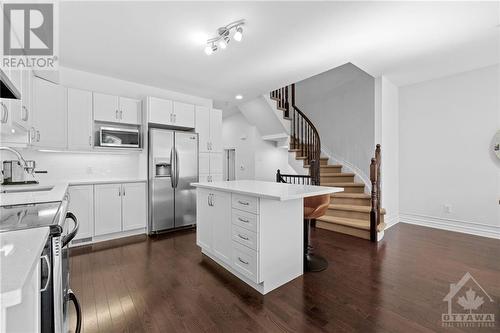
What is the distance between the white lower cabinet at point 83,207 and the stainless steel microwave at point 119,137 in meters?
0.73

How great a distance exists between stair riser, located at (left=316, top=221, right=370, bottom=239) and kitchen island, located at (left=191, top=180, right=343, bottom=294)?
67.9 inches

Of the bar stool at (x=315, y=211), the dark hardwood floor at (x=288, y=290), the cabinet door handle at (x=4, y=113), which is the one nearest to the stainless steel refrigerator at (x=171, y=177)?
the dark hardwood floor at (x=288, y=290)

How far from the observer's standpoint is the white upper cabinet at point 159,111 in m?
3.87

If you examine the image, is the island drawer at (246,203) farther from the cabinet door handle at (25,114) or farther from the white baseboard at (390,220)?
the white baseboard at (390,220)

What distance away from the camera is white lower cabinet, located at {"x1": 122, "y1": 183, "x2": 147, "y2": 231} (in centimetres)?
364

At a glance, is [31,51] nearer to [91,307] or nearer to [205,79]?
[205,79]

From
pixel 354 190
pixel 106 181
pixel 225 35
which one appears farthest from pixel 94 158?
pixel 354 190

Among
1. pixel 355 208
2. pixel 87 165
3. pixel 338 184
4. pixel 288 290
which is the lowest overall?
pixel 288 290

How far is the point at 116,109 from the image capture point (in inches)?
145

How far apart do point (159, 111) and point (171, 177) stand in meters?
1.19

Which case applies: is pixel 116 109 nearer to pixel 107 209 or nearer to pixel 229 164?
pixel 107 209

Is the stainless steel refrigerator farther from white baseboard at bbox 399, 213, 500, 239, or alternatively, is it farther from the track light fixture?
white baseboard at bbox 399, 213, 500, 239

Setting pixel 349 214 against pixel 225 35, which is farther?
pixel 349 214

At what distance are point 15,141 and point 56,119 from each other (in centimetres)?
62
